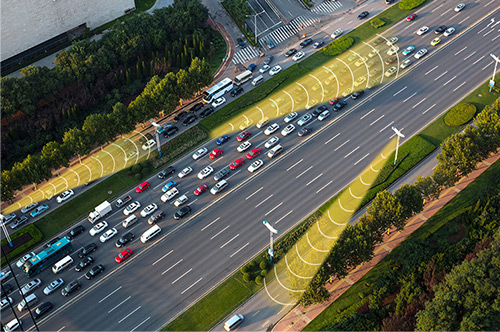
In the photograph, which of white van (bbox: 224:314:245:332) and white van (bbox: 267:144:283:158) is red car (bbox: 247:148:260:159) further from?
white van (bbox: 224:314:245:332)

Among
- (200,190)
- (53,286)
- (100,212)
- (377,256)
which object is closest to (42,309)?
(53,286)

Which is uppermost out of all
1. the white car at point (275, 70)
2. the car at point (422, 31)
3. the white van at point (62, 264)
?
the white car at point (275, 70)

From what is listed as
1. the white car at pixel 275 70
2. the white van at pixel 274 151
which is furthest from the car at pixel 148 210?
the white car at pixel 275 70

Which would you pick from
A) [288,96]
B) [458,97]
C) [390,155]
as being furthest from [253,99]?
[458,97]

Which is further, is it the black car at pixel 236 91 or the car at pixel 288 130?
the black car at pixel 236 91

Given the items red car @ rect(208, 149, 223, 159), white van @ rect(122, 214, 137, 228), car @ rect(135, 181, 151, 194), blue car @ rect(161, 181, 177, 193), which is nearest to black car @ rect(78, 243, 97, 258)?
white van @ rect(122, 214, 137, 228)

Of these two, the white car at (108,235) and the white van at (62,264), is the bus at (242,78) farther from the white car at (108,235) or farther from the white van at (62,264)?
the white van at (62,264)

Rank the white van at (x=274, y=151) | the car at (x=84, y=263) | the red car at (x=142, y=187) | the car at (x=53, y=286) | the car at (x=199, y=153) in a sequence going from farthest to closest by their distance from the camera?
the car at (x=199, y=153) → the white van at (x=274, y=151) → the red car at (x=142, y=187) → the car at (x=84, y=263) → the car at (x=53, y=286)
